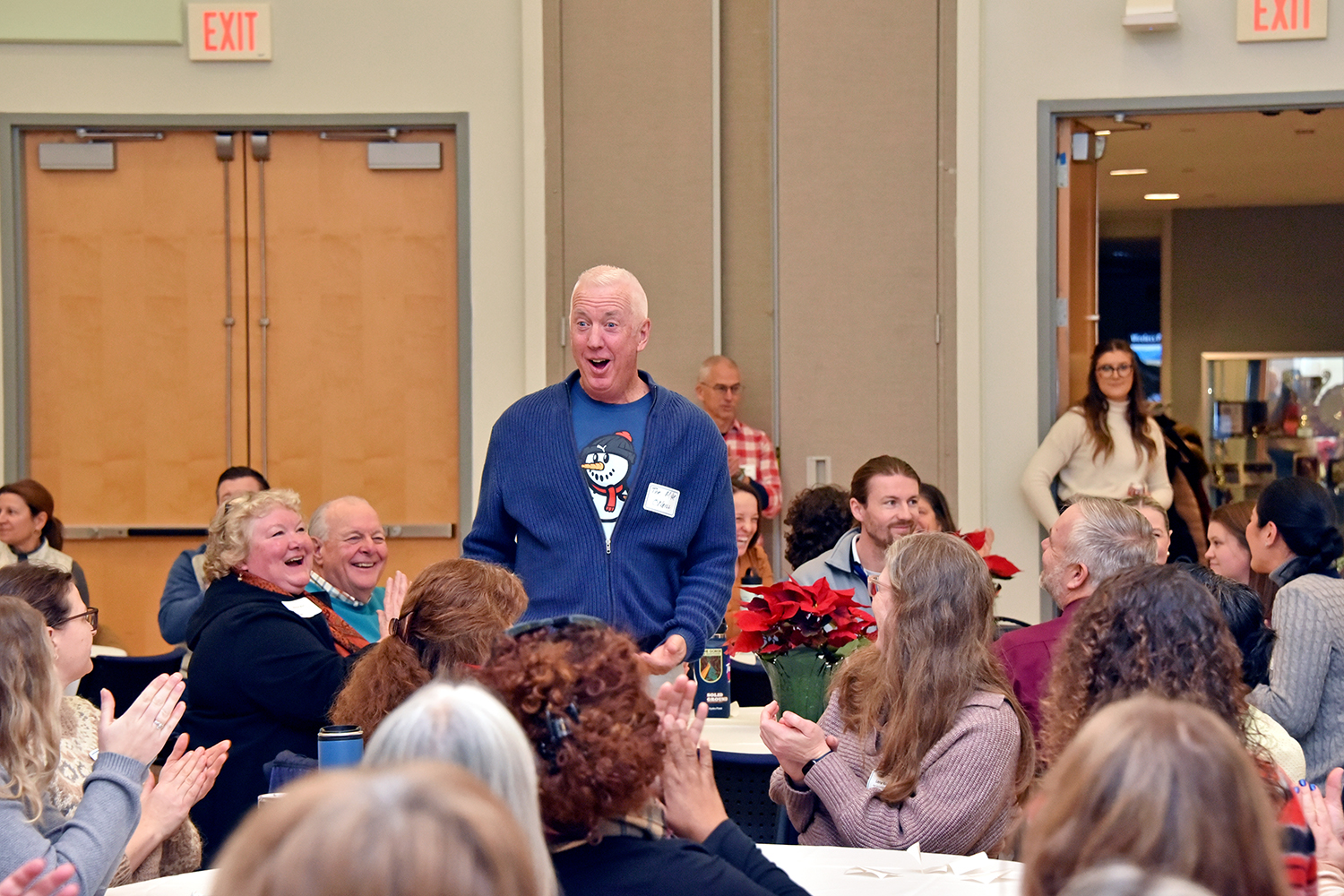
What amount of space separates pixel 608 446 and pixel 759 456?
3.25m

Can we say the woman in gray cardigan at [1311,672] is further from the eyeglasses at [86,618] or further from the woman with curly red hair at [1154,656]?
the eyeglasses at [86,618]

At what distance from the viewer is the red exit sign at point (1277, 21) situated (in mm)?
6152

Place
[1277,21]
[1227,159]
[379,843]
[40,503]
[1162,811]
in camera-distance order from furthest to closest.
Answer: [1227,159]
[1277,21]
[40,503]
[1162,811]
[379,843]

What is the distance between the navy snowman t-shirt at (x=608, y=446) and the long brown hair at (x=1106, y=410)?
3.57 m

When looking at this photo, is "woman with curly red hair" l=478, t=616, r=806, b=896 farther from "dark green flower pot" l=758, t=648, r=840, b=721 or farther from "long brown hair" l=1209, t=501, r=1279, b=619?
"long brown hair" l=1209, t=501, r=1279, b=619

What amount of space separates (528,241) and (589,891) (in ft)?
17.1

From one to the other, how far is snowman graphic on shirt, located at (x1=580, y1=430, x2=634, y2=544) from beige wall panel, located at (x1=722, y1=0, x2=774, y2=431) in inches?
135

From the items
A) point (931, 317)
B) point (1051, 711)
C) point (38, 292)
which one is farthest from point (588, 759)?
point (38, 292)

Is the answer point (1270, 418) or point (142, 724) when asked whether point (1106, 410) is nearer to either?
point (142, 724)

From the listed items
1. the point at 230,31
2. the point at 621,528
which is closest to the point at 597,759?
the point at 621,528

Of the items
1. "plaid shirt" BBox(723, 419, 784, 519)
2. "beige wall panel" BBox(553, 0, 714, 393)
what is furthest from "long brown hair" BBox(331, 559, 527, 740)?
"beige wall panel" BBox(553, 0, 714, 393)

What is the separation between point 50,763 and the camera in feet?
6.91

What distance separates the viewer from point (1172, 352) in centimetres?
1217

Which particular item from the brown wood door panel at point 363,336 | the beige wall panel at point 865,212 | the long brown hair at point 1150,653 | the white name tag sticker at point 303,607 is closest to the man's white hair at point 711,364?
the beige wall panel at point 865,212
